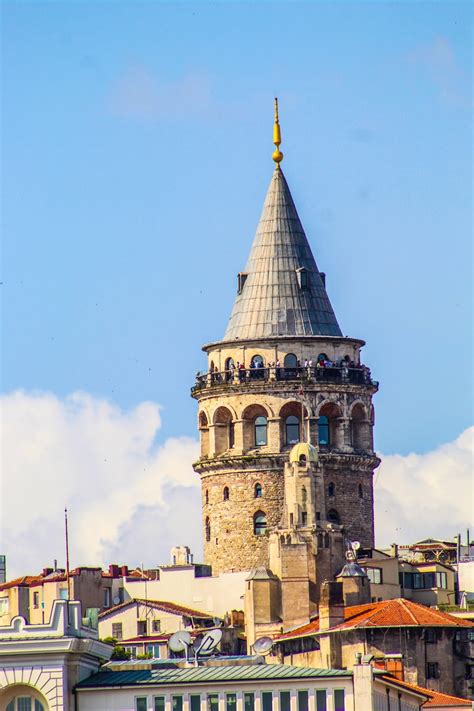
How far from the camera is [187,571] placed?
6427 inches

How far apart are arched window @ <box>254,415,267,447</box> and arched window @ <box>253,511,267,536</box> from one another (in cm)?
337

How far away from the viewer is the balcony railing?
15962cm

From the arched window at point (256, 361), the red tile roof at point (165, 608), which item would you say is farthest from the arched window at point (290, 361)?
the red tile roof at point (165, 608)

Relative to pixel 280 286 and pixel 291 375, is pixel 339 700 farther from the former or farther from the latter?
pixel 280 286

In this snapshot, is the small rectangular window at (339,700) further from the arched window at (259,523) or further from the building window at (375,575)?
the arched window at (259,523)

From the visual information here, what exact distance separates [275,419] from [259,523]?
4.98 metres

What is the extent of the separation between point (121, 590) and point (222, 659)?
55267 mm

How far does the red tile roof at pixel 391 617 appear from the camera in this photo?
141 meters

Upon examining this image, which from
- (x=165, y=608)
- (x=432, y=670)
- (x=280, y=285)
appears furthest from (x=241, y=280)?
(x=432, y=670)

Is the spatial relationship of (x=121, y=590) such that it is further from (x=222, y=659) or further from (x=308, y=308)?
(x=222, y=659)

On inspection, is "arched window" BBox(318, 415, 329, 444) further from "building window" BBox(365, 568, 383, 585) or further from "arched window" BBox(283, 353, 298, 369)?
"building window" BBox(365, 568, 383, 585)

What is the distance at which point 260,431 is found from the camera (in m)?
160

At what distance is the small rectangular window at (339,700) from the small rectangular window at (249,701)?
8.29 feet

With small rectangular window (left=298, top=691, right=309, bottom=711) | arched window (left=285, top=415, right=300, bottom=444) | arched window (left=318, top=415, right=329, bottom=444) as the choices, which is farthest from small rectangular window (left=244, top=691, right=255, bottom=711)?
arched window (left=318, top=415, right=329, bottom=444)
